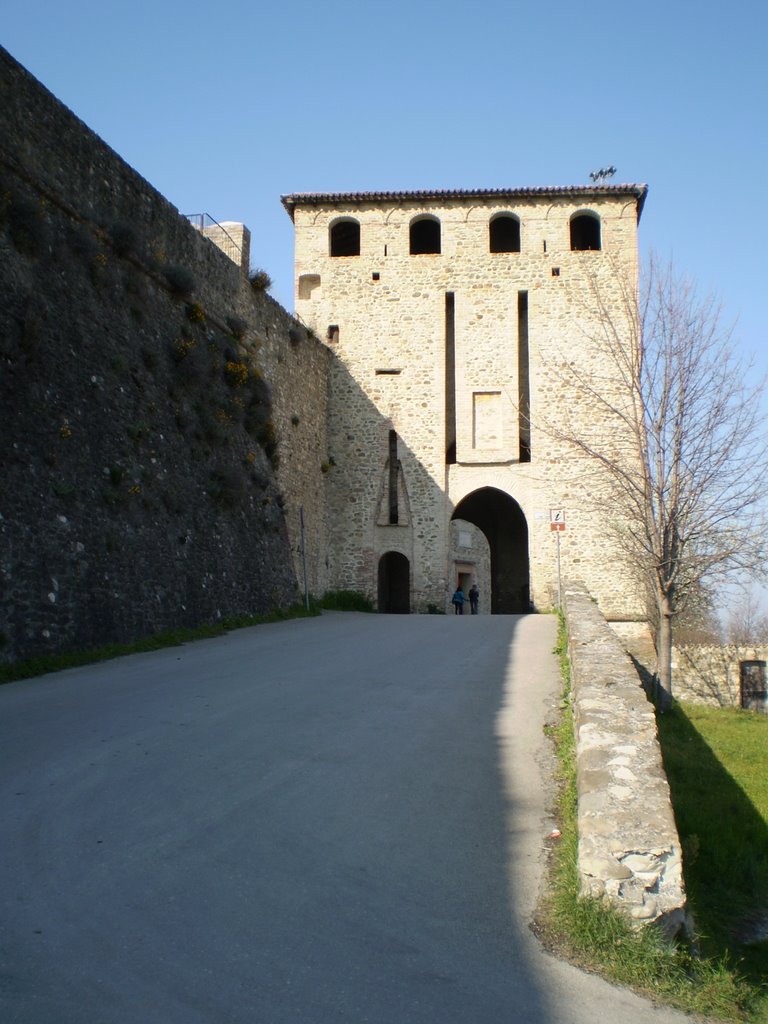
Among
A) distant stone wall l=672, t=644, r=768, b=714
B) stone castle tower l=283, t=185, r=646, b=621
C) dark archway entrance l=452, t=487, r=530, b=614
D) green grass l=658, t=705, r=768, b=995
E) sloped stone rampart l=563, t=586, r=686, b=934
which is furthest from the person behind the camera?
dark archway entrance l=452, t=487, r=530, b=614

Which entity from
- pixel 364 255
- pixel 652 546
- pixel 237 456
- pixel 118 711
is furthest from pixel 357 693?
pixel 364 255

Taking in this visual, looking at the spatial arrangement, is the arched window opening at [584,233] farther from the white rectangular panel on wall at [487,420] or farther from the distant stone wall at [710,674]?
the distant stone wall at [710,674]

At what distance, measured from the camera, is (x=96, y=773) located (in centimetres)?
557

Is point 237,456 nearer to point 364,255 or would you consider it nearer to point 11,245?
point 11,245

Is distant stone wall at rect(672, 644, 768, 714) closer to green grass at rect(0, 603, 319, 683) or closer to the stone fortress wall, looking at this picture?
the stone fortress wall

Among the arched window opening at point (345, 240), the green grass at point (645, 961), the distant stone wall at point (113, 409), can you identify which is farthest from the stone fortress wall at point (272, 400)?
the green grass at point (645, 961)

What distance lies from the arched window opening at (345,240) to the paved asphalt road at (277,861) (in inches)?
881

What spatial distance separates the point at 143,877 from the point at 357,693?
15.6 feet

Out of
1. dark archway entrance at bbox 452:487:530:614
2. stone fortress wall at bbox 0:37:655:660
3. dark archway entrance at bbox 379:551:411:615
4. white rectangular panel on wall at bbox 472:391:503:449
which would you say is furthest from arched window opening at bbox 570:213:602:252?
dark archway entrance at bbox 379:551:411:615

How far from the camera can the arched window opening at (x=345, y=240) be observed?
28.2 m

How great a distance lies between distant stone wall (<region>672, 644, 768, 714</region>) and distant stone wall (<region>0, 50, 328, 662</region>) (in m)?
11.2

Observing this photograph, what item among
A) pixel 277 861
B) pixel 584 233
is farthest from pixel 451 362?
pixel 277 861

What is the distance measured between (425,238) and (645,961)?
1066 inches

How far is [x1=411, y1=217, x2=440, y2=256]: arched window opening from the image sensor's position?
2830 cm
